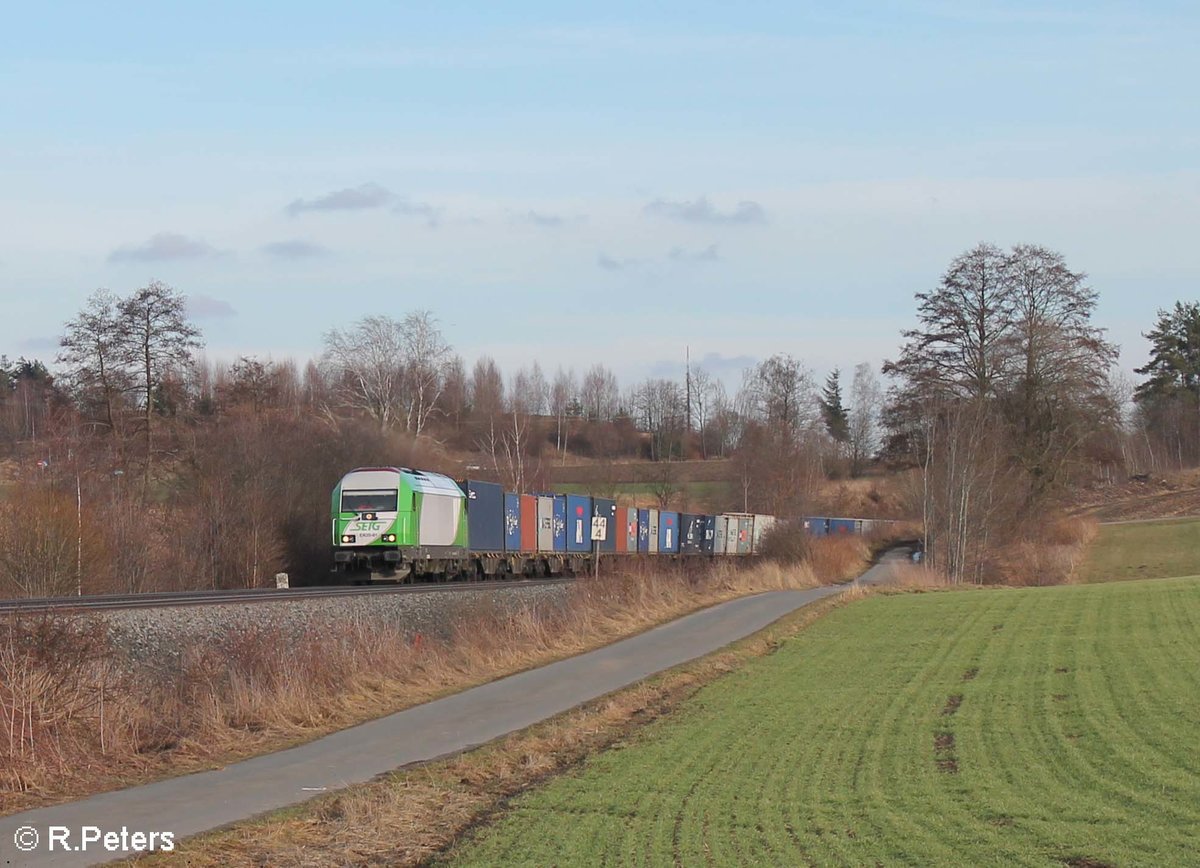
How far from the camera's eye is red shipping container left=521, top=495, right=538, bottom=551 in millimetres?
45188

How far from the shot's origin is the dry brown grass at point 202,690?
1088cm

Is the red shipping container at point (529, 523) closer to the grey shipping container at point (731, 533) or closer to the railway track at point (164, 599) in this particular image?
the railway track at point (164, 599)

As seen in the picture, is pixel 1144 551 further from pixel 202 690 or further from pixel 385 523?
pixel 202 690

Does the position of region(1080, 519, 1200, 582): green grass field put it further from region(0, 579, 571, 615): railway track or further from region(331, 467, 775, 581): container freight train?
region(0, 579, 571, 615): railway track

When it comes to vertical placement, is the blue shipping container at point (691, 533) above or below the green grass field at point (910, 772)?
above

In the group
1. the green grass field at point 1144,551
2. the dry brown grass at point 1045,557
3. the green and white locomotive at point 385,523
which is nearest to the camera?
the green and white locomotive at point 385,523

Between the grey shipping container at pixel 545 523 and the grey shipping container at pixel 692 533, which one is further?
the grey shipping container at pixel 692 533

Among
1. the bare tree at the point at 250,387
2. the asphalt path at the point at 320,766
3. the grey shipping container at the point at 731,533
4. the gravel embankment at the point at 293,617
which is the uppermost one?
the bare tree at the point at 250,387

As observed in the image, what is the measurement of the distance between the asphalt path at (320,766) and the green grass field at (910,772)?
180 cm

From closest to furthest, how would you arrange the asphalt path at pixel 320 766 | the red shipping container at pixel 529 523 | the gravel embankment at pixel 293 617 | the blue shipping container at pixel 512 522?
the asphalt path at pixel 320 766 → the gravel embankment at pixel 293 617 → the blue shipping container at pixel 512 522 → the red shipping container at pixel 529 523

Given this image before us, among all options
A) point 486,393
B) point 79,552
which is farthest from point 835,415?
point 79,552

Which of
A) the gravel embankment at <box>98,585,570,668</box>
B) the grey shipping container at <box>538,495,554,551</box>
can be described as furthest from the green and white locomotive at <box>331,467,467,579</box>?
the grey shipping container at <box>538,495,554,551</box>

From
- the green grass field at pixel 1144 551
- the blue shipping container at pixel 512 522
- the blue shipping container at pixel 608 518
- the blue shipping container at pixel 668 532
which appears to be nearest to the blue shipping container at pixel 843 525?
the green grass field at pixel 1144 551

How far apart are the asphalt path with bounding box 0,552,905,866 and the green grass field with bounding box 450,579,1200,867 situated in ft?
5.89
